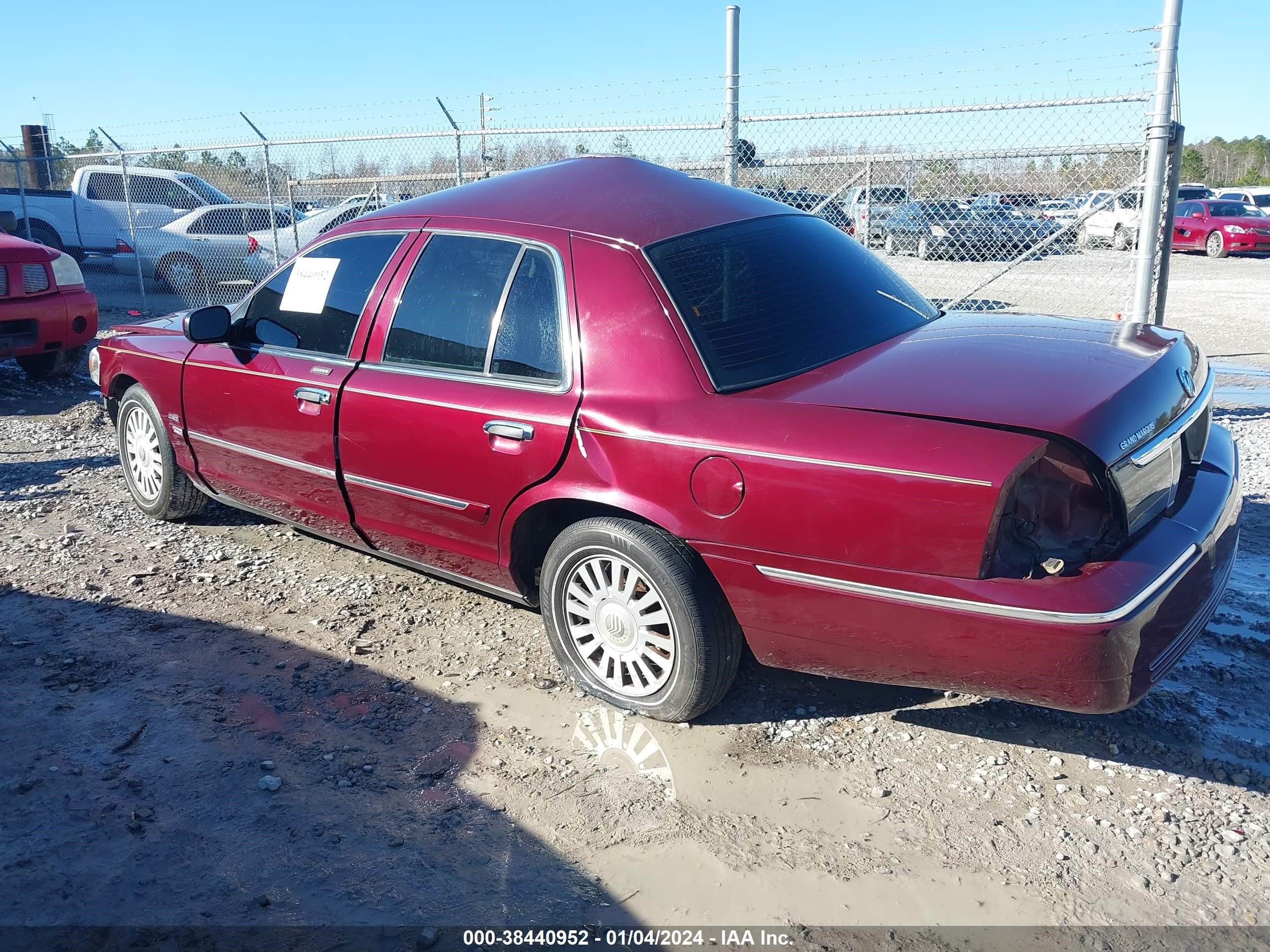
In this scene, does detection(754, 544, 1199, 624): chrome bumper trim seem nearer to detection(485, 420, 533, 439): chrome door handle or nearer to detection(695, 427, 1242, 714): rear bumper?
detection(695, 427, 1242, 714): rear bumper

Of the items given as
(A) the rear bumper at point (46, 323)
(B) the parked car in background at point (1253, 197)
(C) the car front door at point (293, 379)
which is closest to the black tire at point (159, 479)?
(C) the car front door at point (293, 379)

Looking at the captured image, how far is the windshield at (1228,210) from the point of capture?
81.7 feet

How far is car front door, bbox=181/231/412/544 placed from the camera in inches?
165

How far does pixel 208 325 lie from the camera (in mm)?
4535

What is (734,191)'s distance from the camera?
164 inches

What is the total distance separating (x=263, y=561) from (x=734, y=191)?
288 cm

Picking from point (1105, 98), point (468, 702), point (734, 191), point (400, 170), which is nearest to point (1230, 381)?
point (1105, 98)

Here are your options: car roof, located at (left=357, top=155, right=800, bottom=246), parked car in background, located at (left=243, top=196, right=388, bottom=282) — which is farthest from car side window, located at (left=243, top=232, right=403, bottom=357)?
parked car in background, located at (left=243, top=196, right=388, bottom=282)

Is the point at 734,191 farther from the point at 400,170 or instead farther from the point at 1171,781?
the point at 400,170

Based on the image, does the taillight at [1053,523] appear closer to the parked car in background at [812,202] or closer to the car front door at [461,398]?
the car front door at [461,398]

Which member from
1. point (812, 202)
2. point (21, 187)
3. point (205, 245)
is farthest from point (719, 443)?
point (21, 187)

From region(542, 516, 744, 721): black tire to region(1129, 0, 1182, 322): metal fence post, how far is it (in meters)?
3.93

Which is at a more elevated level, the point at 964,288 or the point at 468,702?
the point at 964,288

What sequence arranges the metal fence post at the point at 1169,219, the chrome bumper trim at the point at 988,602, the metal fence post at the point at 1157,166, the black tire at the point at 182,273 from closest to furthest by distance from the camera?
the chrome bumper trim at the point at 988,602 → the metal fence post at the point at 1157,166 → the metal fence post at the point at 1169,219 → the black tire at the point at 182,273
